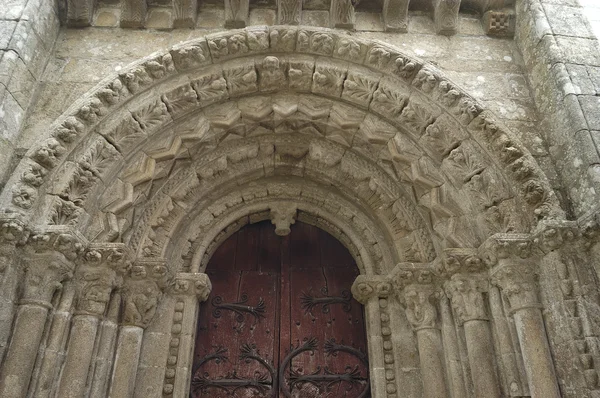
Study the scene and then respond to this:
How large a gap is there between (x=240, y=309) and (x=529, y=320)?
227 centimetres

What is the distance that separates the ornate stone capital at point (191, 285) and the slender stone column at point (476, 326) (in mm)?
1920

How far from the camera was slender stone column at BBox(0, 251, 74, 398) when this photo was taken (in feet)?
9.11

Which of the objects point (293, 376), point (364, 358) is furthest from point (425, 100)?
point (293, 376)

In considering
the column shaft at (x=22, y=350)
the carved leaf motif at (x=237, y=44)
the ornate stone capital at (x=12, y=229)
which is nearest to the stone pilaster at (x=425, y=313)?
the carved leaf motif at (x=237, y=44)

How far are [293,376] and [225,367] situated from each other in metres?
0.56

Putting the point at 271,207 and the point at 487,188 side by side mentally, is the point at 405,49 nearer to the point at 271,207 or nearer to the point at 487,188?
the point at 487,188

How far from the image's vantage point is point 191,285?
3838 mm

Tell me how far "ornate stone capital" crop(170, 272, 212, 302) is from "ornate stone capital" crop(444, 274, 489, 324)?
6.39 ft

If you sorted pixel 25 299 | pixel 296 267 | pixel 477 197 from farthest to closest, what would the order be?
pixel 296 267, pixel 477 197, pixel 25 299

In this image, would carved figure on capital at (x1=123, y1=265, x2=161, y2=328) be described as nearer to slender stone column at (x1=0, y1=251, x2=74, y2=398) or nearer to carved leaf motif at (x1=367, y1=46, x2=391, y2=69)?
slender stone column at (x1=0, y1=251, x2=74, y2=398)

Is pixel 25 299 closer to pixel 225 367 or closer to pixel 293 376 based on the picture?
pixel 225 367

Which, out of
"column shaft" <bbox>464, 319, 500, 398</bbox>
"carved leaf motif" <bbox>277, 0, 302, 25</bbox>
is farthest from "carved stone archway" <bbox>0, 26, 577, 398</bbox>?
"carved leaf motif" <bbox>277, 0, 302, 25</bbox>

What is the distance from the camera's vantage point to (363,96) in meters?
4.01

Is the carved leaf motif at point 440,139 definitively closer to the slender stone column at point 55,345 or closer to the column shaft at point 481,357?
the column shaft at point 481,357
